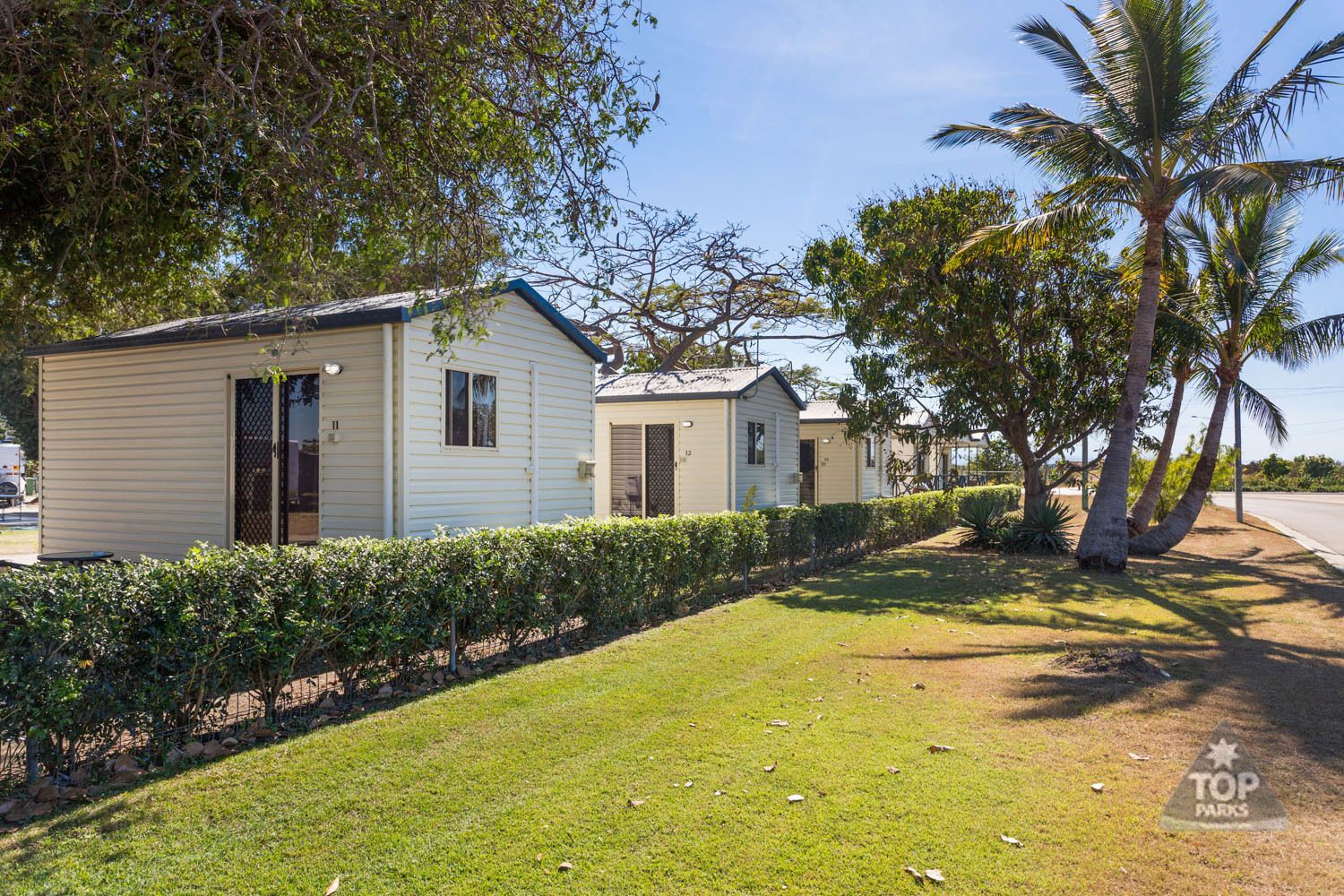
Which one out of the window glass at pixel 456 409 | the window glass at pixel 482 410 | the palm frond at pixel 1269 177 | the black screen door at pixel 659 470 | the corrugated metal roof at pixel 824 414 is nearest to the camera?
the window glass at pixel 456 409

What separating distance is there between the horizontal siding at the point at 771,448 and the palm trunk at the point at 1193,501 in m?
7.56

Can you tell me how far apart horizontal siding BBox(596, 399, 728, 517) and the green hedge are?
861 cm

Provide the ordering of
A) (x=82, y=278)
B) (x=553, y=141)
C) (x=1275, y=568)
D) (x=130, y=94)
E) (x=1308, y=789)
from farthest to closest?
(x=1275, y=568) → (x=82, y=278) → (x=553, y=141) → (x=130, y=94) → (x=1308, y=789)

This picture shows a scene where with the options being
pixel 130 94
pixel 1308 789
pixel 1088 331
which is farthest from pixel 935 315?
pixel 130 94

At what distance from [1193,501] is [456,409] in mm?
13716

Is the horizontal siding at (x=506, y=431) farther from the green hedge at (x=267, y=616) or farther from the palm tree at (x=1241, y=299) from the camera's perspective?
the palm tree at (x=1241, y=299)

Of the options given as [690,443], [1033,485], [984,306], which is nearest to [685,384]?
[690,443]

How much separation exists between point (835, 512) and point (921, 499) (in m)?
6.08

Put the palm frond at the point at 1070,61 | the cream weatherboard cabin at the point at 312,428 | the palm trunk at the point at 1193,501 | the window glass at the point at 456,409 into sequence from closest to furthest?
1. the cream weatherboard cabin at the point at 312,428
2. the window glass at the point at 456,409
3. the palm frond at the point at 1070,61
4. the palm trunk at the point at 1193,501

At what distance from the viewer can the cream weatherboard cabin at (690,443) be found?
1745 cm

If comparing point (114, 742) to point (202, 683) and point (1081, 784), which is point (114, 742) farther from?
point (1081, 784)

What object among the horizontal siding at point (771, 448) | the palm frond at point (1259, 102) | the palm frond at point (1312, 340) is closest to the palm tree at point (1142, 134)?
the palm frond at point (1259, 102)

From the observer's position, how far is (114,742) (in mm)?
4293

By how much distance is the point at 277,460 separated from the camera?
9656 mm
